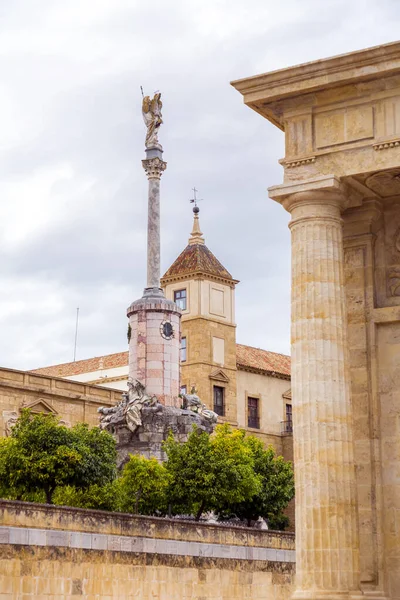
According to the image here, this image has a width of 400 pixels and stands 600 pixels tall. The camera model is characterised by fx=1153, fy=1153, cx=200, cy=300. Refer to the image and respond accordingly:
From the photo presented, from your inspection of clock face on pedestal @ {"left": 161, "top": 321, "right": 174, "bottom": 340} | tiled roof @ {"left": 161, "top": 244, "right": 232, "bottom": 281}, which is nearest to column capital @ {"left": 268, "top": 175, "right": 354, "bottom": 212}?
clock face on pedestal @ {"left": 161, "top": 321, "right": 174, "bottom": 340}

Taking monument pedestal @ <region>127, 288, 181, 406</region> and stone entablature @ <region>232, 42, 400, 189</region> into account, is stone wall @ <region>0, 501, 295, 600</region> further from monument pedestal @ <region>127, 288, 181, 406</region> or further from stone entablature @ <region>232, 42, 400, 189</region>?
stone entablature @ <region>232, 42, 400, 189</region>

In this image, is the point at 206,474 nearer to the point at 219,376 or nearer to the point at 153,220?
the point at 153,220

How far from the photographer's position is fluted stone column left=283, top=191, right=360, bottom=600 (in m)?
15.2

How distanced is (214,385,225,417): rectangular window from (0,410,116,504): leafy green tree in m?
25.8

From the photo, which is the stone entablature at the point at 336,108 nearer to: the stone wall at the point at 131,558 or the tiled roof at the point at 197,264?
the stone wall at the point at 131,558

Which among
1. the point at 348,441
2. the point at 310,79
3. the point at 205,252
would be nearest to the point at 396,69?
the point at 310,79

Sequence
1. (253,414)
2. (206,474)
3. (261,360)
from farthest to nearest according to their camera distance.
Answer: (261,360) → (253,414) → (206,474)

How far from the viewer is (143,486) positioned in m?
31.1

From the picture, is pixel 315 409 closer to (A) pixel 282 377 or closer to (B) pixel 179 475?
(B) pixel 179 475

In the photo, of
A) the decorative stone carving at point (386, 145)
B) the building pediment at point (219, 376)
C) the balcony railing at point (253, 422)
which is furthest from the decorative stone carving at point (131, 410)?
the balcony railing at point (253, 422)

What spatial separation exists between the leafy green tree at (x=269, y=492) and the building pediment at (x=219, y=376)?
48.4 ft

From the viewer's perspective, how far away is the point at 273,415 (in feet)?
200

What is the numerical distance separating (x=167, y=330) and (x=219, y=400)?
20696 mm

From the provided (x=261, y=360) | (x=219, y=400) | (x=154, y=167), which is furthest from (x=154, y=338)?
(x=261, y=360)
